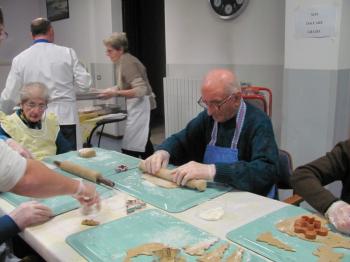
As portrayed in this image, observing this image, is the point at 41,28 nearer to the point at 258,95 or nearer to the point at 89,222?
the point at 258,95

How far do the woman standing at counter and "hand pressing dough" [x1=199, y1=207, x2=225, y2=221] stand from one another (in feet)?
7.44

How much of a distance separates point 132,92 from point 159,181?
1.92 m

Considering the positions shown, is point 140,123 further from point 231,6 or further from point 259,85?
point 231,6

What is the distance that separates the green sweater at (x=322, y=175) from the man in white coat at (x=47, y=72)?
2144 mm

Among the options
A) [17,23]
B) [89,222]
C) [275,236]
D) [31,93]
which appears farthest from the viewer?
[17,23]

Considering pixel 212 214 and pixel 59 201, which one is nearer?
pixel 212 214

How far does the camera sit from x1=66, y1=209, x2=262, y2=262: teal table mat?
3.30 ft

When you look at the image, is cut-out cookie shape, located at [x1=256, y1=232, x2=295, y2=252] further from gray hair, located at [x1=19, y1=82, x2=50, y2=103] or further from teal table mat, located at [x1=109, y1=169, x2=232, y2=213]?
gray hair, located at [x1=19, y1=82, x2=50, y2=103]

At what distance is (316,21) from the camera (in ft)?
8.46

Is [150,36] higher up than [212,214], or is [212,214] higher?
[150,36]

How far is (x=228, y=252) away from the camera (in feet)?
3.31

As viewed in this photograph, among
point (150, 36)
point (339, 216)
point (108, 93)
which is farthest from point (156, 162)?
point (150, 36)

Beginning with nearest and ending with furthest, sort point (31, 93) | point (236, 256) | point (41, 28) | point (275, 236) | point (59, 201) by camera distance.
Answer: point (236, 256)
point (275, 236)
point (59, 201)
point (31, 93)
point (41, 28)

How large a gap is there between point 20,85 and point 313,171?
7.89 feet
